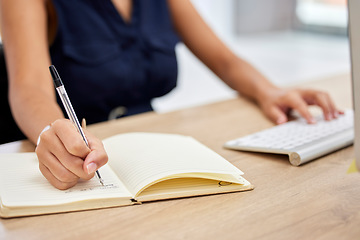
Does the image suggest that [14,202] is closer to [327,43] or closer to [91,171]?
[91,171]

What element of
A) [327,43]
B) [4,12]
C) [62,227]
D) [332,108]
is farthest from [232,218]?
[327,43]

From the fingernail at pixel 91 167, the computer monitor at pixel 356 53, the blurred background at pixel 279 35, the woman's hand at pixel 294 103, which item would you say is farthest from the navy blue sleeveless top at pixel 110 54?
the blurred background at pixel 279 35

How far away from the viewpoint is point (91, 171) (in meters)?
0.65

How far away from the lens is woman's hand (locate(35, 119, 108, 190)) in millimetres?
653

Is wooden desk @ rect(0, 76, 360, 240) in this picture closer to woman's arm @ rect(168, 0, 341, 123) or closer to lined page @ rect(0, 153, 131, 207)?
lined page @ rect(0, 153, 131, 207)

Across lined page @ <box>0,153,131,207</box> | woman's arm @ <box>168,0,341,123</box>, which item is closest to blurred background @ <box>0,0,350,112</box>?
woman's arm @ <box>168,0,341,123</box>

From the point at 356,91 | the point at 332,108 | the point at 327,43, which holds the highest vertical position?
the point at 356,91

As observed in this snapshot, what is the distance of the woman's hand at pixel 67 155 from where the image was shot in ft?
2.14

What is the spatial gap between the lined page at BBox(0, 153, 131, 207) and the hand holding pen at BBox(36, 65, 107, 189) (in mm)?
15

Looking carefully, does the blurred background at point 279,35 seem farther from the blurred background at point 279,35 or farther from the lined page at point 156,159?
the lined page at point 156,159

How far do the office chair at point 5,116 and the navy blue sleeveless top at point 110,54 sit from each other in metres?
0.15

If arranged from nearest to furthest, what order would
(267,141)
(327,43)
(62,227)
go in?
(62,227)
(267,141)
(327,43)

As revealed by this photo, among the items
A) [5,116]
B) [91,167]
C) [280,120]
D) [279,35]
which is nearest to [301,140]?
[280,120]

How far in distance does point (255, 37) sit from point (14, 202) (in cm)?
493
